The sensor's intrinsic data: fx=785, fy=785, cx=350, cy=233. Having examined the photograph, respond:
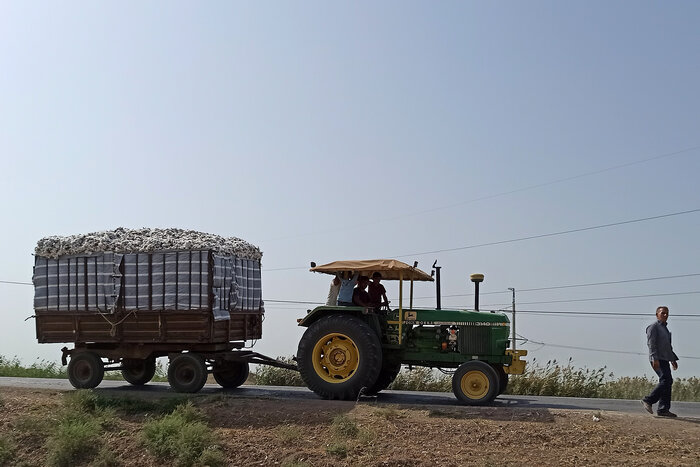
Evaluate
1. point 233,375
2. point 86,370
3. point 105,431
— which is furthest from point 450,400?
point 86,370

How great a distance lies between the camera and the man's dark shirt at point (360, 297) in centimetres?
1375

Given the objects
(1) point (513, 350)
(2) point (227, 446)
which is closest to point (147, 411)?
(2) point (227, 446)

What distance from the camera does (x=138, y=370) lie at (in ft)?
53.1

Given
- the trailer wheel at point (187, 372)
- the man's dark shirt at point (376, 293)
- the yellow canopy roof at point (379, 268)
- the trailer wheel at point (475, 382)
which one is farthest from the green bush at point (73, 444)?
the trailer wheel at point (475, 382)

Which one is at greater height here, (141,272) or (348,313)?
(141,272)

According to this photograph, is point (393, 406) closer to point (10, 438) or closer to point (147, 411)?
point (147, 411)

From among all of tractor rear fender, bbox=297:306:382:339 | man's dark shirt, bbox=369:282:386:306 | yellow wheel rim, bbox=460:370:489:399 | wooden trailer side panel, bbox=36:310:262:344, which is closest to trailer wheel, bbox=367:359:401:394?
tractor rear fender, bbox=297:306:382:339

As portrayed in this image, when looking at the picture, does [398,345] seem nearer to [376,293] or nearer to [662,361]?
[376,293]

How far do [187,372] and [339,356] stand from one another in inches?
126

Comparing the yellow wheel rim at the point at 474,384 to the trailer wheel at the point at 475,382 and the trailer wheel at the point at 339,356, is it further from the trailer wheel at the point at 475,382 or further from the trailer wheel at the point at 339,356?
the trailer wheel at the point at 339,356

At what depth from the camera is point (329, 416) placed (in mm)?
11258

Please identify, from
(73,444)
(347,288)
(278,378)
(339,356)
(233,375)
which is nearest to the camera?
(73,444)

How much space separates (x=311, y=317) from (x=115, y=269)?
395cm

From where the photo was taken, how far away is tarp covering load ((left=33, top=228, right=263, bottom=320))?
564 inches
